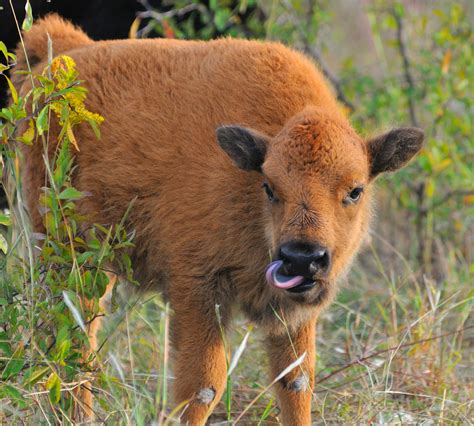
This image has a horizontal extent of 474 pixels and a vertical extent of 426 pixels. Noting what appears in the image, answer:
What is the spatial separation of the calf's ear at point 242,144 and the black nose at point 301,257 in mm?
703

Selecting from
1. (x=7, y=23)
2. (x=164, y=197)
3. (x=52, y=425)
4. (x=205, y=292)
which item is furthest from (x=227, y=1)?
(x=52, y=425)

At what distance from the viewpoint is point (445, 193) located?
9.41m

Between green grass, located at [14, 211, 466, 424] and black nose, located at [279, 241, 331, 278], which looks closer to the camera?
black nose, located at [279, 241, 331, 278]

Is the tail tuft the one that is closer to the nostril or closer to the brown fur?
the brown fur

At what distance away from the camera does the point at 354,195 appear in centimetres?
497

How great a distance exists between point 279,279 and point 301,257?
6.5 inches

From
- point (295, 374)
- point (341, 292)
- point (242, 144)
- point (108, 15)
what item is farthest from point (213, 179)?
point (108, 15)

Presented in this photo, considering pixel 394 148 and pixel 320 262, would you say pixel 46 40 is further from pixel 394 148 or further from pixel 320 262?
pixel 320 262

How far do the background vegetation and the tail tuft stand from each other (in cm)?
44

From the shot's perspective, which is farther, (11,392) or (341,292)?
(341,292)

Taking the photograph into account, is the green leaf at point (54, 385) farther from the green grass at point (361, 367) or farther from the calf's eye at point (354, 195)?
the calf's eye at point (354, 195)

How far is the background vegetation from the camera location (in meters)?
4.72

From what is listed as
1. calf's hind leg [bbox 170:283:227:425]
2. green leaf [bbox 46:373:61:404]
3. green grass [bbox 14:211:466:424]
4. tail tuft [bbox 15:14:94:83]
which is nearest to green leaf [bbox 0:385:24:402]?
green leaf [bbox 46:373:61:404]

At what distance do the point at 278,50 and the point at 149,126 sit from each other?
0.91 m
